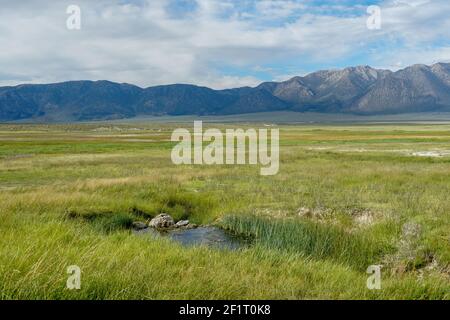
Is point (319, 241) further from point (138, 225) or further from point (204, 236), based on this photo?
point (138, 225)

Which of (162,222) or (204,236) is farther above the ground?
(162,222)

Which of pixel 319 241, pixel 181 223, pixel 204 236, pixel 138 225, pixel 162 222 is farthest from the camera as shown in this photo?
pixel 181 223

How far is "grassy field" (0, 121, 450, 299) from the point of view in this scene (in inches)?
299

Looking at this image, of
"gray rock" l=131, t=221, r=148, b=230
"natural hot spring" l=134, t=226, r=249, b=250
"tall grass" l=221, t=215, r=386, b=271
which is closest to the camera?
"tall grass" l=221, t=215, r=386, b=271

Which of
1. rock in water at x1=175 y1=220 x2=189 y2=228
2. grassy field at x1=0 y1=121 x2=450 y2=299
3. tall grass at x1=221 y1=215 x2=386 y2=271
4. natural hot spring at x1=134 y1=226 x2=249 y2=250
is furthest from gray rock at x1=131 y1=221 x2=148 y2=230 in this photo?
tall grass at x1=221 y1=215 x2=386 y2=271

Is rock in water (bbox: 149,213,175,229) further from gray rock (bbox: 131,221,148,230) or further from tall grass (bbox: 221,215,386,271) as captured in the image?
tall grass (bbox: 221,215,386,271)

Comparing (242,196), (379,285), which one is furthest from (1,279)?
(242,196)

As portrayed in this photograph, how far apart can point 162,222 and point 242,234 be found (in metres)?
3.88

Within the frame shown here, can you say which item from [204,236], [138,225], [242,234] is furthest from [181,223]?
[242,234]

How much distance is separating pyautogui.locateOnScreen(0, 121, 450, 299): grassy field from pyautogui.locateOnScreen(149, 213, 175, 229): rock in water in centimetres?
94

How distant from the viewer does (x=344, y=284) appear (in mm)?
8422

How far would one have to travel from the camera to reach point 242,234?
57.5 feet

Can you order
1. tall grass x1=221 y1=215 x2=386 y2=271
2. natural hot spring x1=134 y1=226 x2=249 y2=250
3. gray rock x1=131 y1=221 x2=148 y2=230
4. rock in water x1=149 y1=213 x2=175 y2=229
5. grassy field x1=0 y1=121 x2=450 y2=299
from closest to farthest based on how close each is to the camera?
1. grassy field x1=0 y1=121 x2=450 y2=299
2. tall grass x1=221 y1=215 x2=386 y2=271
3. natural hot spring x1=134 y1=226 x2=249 y2=250
4. gray rock x1=131 y1=221 x2=148 y2=230
5. rock in water x1=149 y1=213 x2=175 y2=229
